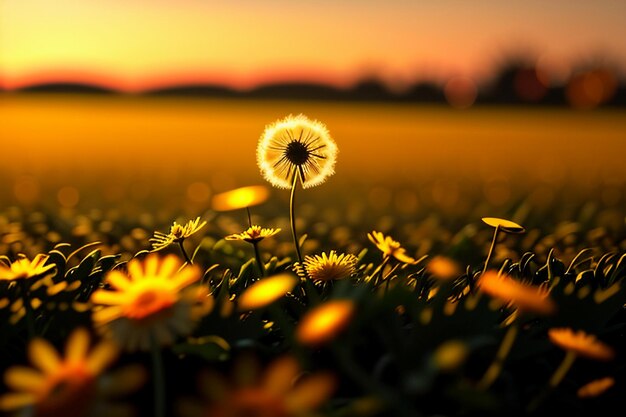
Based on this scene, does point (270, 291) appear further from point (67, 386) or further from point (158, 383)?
point (67, 386)

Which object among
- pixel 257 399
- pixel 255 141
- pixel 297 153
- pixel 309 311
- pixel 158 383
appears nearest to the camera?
pixel 257 399

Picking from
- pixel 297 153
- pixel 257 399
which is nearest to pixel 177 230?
pixel 297 153

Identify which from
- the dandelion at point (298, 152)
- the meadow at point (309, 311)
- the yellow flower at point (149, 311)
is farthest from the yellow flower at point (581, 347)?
the dandelion at point (298, 152)

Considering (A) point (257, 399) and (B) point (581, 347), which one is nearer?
(A) point (257, 399)

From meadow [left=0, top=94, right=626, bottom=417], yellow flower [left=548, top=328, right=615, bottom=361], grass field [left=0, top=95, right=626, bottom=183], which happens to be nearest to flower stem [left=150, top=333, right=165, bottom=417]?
meadow [left=0, top=94, right=626, bottom=417]

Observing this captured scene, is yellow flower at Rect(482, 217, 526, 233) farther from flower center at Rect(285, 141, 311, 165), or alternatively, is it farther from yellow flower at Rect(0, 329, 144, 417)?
yellow flower at Rect(0, 329, 144, 417)

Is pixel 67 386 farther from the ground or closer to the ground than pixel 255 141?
farther from the ground

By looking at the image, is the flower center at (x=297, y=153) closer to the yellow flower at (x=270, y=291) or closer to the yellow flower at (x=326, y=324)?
the yellow flower at (x=270, y=291)

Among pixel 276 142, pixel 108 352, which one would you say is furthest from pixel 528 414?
pixel 276 142
